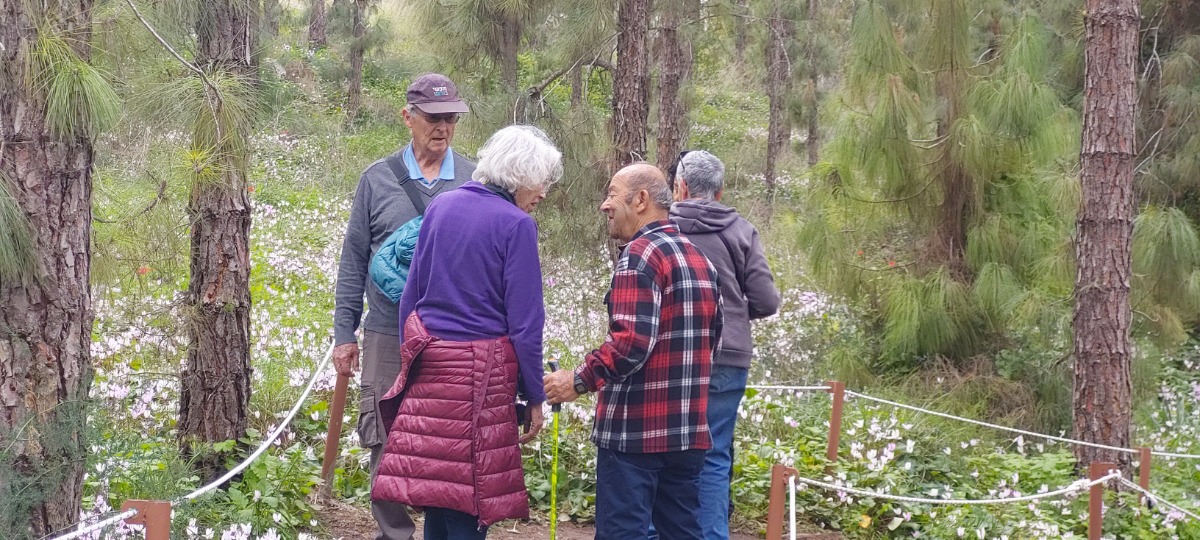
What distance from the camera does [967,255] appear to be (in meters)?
8.16

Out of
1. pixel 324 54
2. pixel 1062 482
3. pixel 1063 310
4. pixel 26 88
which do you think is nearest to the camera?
pixel 26 88

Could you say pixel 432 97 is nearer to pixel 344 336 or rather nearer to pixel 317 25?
pixel 344 336

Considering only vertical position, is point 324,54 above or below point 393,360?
above

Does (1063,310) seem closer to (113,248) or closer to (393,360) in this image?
(393,360)

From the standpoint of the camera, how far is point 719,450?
4.12 meters

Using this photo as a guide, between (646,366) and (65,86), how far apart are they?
1916 mm

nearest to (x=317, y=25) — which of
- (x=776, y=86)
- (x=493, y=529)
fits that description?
→ (x=776, y=86)

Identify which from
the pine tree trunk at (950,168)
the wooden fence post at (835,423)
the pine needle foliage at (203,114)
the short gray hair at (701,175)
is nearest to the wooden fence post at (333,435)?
the pine needle foliage at (203,114)

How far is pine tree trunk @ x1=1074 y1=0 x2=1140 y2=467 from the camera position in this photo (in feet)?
20.8

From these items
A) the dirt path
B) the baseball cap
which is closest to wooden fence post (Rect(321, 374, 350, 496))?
the dirt path

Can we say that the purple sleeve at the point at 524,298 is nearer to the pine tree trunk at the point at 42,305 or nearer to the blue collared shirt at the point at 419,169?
the blue collared shirt at the point at 419,169

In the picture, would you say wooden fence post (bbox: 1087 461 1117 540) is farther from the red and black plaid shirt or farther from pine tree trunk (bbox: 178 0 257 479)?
pine tree trunk (bbox: 178 0 257 479)

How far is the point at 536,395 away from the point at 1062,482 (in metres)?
4.17

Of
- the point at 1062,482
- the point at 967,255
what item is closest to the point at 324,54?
the point at 967,255
